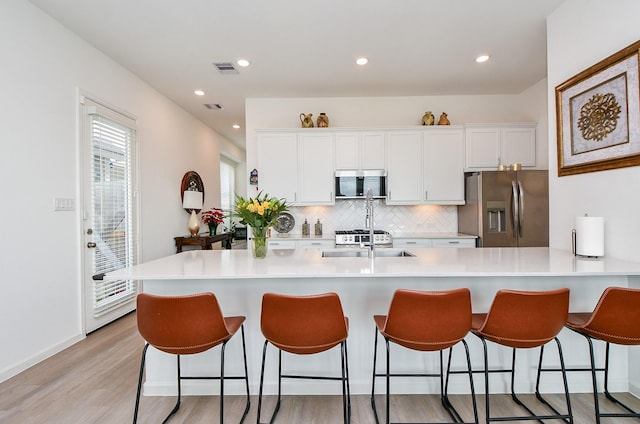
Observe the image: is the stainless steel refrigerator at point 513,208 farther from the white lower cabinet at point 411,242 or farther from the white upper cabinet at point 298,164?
the white upper cabinet at point 298,164

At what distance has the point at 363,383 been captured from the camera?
82.8 inches

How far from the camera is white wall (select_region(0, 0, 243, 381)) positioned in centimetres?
233

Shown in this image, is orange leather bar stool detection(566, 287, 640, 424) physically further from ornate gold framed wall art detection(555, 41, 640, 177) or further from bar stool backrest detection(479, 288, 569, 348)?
ornate gold framed wall art detection(555, 41, 640, 177)

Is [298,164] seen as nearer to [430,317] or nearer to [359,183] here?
[359,183]

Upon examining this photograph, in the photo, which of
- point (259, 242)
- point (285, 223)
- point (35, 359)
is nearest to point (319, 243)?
point (285, 223)

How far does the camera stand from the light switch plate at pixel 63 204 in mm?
2727

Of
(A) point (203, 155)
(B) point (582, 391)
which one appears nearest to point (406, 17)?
(B) point (582, 391)

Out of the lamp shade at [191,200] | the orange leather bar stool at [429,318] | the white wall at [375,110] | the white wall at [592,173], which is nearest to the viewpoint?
→ the orange leather bar stool at [429,318]

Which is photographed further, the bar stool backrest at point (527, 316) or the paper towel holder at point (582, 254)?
the paper towel holder at point (582, 254)

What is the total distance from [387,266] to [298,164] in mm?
2715

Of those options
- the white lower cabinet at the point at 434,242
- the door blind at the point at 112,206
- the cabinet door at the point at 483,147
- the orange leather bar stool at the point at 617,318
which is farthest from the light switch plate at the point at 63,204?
the cabinet door at the point at 483,147

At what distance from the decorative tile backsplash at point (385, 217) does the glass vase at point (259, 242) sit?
7.68ft

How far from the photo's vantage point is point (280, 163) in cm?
A: 436

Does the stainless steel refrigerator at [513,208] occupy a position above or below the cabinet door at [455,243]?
above
